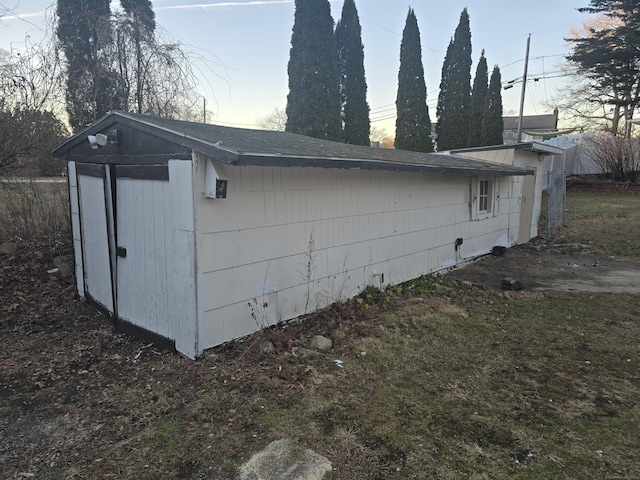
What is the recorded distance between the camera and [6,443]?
2709 millimetres

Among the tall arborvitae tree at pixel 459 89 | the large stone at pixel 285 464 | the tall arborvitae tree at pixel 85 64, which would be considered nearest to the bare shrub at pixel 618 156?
the tall arborvitae tree at pixel 459 89

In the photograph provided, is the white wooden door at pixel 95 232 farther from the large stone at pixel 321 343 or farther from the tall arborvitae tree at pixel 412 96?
the tall arborvitae tree at pixel 412 96

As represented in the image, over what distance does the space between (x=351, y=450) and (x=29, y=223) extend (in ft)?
23.1

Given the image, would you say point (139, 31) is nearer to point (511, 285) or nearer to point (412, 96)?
point (511, 285)

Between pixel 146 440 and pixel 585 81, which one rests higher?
pixel 585 81

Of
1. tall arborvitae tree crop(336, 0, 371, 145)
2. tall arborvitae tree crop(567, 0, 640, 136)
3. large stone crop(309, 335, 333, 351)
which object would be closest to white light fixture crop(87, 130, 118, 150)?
large stone crop(309, 335, 333, 351)

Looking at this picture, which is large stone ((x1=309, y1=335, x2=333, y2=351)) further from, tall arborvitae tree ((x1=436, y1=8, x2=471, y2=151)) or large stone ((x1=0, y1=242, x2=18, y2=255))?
tall arborvitae tree ((x1=436, y1=8, x2=471, y2=151))

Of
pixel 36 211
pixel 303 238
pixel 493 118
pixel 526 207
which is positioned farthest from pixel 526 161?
pixel 493 118

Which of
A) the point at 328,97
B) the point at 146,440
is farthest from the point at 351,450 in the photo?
the point at 328,97

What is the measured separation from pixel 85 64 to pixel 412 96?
1780cm

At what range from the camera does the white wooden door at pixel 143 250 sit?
156 inches

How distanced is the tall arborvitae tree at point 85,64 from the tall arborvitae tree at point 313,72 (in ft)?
38.5

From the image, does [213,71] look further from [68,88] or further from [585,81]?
[585,81]

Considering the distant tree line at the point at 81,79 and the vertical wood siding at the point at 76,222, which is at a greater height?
the distant tree line at the point at 81,79
